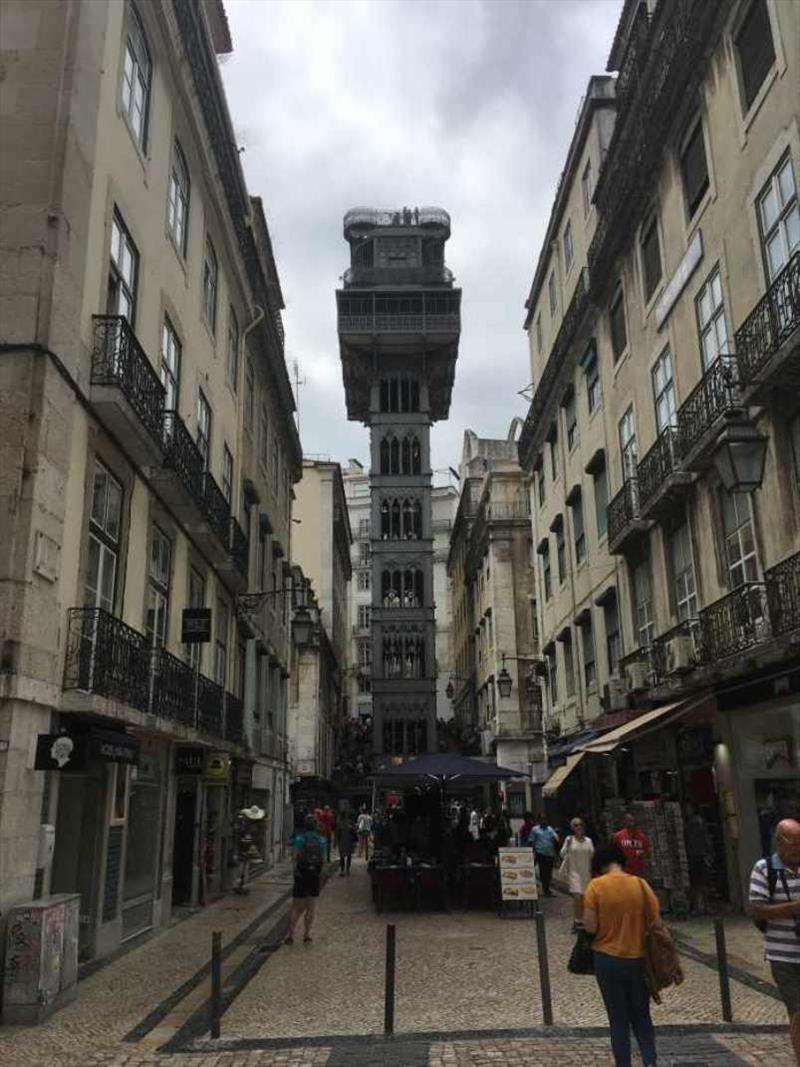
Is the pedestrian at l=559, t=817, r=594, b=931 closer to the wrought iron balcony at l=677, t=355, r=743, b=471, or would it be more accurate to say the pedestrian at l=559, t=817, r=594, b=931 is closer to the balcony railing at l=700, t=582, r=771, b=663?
the balcony railing at l=700, t=582, r=771, b=663

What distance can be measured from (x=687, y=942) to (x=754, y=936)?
2.90ft

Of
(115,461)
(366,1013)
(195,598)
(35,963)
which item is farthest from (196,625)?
(366,1013)

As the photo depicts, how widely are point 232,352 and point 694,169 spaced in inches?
438

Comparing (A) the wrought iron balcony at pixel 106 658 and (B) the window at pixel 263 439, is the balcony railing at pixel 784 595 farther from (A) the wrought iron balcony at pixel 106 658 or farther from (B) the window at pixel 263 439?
(B) the window at pixel 263 439

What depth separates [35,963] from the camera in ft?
25.4

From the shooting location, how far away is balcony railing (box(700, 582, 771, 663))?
1234cm

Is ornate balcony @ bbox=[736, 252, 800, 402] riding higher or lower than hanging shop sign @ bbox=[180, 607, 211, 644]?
higher

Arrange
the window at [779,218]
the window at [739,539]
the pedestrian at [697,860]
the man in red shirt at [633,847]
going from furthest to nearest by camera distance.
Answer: the pedestrian at [697,860] → the window at [739,539] → the man in red shirt at [633,847] → the window at [779,218]

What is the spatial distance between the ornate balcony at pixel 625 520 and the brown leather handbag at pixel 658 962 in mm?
12854

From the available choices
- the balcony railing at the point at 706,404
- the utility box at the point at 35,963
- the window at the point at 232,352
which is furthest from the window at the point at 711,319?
the utility box at the point at 35,963

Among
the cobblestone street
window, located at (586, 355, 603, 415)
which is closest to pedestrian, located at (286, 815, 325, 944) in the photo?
the cobblestone street

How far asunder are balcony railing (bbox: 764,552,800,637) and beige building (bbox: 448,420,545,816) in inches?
713

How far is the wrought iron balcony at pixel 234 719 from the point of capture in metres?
18.1

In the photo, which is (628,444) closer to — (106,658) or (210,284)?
(210,284)
